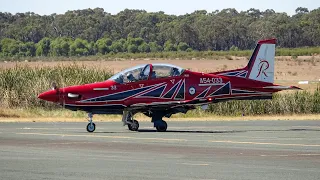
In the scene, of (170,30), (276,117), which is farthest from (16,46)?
(276,117)

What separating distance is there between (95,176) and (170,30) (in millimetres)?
136929

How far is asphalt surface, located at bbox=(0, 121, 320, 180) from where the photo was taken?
52.6 ft

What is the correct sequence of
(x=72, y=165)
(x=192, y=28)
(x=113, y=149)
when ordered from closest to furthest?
(x=72, y=165) < (x=113, y=149) < (x=192, y=28)

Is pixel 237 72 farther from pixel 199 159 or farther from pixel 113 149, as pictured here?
pixel 199 159

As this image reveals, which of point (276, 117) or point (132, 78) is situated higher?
point (132, 78)

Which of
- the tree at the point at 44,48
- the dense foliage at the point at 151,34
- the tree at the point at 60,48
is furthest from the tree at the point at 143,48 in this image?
the tree at the point at 44,48

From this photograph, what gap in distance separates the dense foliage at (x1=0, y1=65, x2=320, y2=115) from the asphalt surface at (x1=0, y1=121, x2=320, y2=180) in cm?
1014

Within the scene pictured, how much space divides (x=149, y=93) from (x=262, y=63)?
436cm

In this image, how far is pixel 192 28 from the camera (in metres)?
151

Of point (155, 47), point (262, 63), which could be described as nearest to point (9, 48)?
point (155, 47)

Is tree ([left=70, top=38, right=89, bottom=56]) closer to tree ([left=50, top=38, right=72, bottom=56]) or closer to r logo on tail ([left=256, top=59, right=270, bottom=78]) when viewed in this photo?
tree ([left=50, top=38, right=72, bottom=56])

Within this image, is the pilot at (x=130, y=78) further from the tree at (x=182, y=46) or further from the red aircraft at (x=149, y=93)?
the tree at (x=182, y=46)

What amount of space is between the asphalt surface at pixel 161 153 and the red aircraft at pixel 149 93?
0.70m

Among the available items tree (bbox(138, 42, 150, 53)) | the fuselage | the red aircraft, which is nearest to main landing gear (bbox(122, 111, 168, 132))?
the red aircraft
